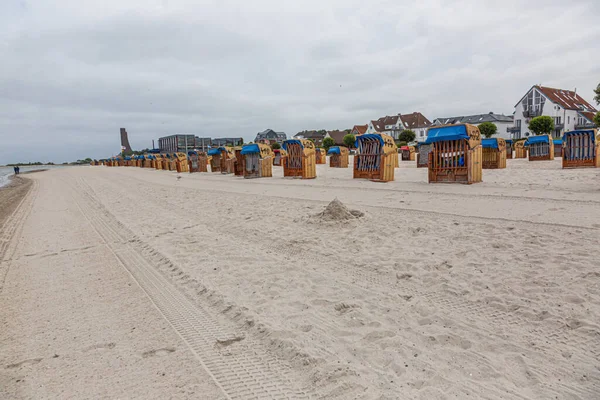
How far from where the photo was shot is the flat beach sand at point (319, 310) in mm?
2867

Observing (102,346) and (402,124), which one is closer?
(102,346)

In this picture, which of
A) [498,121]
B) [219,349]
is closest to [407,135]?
[498,121]

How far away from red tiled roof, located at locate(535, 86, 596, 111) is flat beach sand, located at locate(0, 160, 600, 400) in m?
A: 66.0

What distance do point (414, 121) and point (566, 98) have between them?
1288 inches

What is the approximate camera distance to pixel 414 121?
90.2 metres

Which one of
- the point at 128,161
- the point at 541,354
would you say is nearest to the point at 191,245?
the point at 541,354

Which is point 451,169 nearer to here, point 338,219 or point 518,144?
point 338,219

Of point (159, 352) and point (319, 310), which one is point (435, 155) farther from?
point (159, 352)

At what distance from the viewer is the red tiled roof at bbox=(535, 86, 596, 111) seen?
197 ft

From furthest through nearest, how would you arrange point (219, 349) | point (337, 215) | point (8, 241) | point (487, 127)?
point (487, 127) → point (8, 241) → point (337, 215) → point (219, 349)

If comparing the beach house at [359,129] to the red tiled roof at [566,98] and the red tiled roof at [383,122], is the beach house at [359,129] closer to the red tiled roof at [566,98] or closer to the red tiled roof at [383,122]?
the red tiled roof at [383,122]

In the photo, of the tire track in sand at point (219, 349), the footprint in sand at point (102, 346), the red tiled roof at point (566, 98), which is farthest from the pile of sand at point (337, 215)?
the red tiled roof at point (566, 98)

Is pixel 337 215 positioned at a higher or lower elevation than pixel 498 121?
lower

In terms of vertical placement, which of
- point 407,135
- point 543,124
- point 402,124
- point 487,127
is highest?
point 402,124
